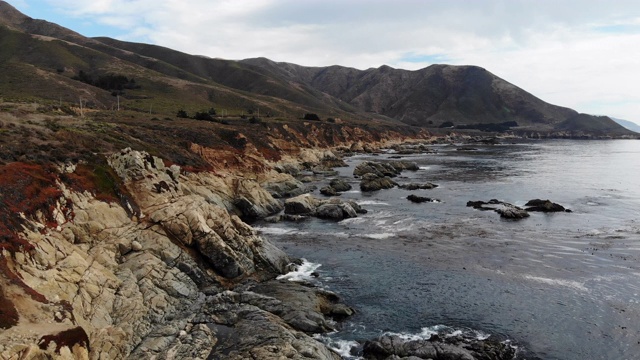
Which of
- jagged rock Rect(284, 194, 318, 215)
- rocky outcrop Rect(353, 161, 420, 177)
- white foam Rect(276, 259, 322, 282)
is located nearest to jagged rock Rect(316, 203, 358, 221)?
jagged rock Rect(284, 194, 318, 215)

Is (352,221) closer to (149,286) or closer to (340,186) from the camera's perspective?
(340,186)

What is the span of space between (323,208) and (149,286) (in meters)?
33.9

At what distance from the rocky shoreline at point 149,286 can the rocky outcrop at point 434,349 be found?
9.31 ft

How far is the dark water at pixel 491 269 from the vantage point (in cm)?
2859

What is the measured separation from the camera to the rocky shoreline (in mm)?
21266

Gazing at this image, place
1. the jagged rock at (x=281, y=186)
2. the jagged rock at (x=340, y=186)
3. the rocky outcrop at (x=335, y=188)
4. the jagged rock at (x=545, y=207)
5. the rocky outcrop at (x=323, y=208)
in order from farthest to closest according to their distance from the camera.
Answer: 1. the jagged rock at (x=340, y=186)
2. the rocky outcrop at (x=335, y=188)
3. the jagged rock at (x=281, y=186)
4. the jagged rock at (x=545, y=207)
5. the rocky outcrop at (x=323, y=208)

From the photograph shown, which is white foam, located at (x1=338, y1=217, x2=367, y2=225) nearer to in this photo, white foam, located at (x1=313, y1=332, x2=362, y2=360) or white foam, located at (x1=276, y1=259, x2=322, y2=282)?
white foam, located at (x1=276, y1=259, x2=322, y2=282)

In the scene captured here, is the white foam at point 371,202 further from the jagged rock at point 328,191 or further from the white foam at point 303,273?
the white foam at point 303,273

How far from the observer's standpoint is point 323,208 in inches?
2359

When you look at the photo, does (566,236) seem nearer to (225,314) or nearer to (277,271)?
(277,271)

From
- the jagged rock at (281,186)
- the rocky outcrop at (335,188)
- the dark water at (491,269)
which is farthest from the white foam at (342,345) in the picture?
the rocky outcrop at (335,188)

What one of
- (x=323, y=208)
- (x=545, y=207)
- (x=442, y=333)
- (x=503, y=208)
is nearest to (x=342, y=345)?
(x=442, y=333)

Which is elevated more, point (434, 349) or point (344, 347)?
point (434, 349)

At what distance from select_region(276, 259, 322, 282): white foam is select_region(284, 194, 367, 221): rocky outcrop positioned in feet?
58.6
